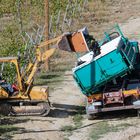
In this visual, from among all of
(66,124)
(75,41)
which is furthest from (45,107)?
(75,41)

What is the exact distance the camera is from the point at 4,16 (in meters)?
36.7

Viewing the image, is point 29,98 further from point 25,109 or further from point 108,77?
point 108,77

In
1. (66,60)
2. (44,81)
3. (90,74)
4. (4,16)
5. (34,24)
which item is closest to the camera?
(90,74)

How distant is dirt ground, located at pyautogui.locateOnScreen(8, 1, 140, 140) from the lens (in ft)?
50.9

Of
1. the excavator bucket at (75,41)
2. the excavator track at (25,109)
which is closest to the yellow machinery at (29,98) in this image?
the excavator track at (25,109)

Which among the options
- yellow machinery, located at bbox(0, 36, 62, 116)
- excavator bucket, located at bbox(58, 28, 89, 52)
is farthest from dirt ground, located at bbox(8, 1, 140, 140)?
excavator bucket, located at bbox(58, 28, 89, 52)

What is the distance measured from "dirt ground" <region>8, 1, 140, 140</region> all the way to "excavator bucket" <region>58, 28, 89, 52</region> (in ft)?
7.19

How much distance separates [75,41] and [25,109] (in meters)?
2.56

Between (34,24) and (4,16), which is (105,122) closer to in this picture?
(34,24)

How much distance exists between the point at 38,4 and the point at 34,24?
14.5ft

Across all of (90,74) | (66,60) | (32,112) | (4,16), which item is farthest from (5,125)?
(4,16)

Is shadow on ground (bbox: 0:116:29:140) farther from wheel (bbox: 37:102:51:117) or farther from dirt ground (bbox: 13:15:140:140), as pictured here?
wheel (bbox: 37:102:51:117)

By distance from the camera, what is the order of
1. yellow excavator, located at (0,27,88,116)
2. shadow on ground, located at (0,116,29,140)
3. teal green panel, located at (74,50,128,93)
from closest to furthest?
shadow on ground, located at (0,116,29,140) < teal green panel, located at (74,50,128,93) < yellow excavator, located at (0,27,88,116)

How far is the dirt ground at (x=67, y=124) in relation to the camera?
15.5 metres
